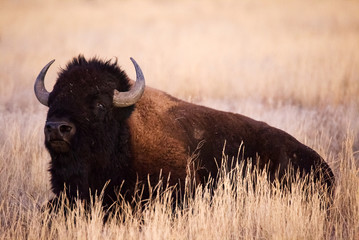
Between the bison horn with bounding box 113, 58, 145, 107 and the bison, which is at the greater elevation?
the bison horn with bounding box 113, 58, 145, 107

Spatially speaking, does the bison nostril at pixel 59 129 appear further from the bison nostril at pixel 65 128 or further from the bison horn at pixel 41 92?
the bison horn at pixel 41 92

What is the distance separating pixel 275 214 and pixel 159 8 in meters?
33.1

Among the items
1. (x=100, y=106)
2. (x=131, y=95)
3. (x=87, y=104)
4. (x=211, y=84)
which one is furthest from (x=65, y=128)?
(x=211, y=84)

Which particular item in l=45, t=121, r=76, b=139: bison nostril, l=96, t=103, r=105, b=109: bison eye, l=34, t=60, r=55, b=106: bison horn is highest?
l=34, t=60, r=55, b=106: bison horn

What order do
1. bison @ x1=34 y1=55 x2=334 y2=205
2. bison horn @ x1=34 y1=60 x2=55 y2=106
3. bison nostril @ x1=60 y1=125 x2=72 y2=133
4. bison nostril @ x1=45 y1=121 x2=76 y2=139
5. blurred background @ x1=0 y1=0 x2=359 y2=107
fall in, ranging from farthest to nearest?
blurred background @ x1=0 y1=0 x2=359 y2=107 < bison horn @ x1=34 y1=60 x2=55 y2=106 < bison @ x1=34 y1=55 x2=334 y2=205 < bison nostril @ x1=60 y1=125 x2=72 y2=133 < bison nostril @ x1=45 y1=121 x2=76 y2=139

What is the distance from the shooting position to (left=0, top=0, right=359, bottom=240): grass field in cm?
577

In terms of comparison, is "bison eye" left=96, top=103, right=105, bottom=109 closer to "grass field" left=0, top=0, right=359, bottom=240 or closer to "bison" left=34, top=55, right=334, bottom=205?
"bison" left=34, top=55, right=334, bottom=205

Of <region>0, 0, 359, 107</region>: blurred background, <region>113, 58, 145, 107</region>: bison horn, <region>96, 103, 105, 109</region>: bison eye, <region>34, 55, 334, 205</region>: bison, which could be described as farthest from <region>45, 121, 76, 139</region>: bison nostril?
<region>0, 0, 359, 107</region>: blurred background

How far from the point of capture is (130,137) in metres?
6.38

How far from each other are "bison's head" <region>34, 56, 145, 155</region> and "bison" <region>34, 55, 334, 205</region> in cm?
1

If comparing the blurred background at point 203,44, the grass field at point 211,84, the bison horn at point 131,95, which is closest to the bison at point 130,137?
the bison horn at point 131,95

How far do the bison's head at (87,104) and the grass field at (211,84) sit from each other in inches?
18.3

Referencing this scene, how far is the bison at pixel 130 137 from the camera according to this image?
5.92m

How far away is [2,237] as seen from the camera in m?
5.34
